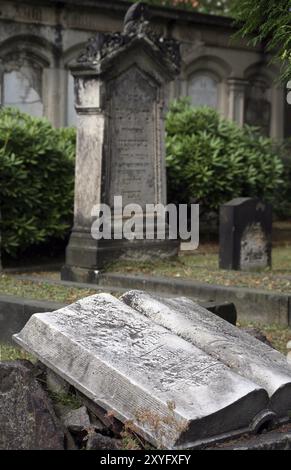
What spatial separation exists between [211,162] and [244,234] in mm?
3370

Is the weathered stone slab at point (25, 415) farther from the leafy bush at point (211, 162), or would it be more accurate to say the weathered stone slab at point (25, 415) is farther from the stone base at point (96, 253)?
the leafy bush at point (211, 162)

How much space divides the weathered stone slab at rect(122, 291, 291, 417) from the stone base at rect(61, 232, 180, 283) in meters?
4.14

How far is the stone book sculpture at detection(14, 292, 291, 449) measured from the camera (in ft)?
14.7

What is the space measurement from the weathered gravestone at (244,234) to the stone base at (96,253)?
799mm

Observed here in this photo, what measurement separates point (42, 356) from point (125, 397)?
68 centimetres

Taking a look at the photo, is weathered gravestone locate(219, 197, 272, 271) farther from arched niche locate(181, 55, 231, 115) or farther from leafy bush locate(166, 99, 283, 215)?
arched niche locate(181, 55, 231, 115)

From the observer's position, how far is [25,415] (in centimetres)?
460

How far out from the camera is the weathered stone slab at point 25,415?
4.50 metres

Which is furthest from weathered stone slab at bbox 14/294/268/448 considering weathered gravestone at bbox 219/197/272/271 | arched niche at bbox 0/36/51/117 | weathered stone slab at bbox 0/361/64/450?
arched niche at bbox 0/36/51/117
